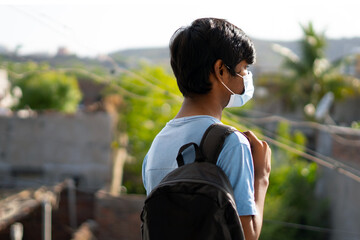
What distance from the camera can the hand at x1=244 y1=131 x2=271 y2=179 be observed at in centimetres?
127

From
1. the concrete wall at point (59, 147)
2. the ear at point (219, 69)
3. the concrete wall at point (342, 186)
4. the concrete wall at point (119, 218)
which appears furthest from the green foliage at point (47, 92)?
the ear at point (219, 69)

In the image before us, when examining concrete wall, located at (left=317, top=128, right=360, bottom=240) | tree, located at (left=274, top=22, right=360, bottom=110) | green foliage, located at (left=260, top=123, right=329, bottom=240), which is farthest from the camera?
tree, located at (left=274, top=22, right=360, bottom=110)

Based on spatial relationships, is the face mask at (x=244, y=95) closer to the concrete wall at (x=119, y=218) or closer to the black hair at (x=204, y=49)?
the black hair at (x=204, y=49)

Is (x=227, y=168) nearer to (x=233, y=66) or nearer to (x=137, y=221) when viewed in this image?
(x=233, y=66)

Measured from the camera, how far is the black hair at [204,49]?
1.26m

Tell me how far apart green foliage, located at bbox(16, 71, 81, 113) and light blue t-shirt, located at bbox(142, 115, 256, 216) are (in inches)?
1181

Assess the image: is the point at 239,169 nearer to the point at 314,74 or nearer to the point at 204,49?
the point at 204,49

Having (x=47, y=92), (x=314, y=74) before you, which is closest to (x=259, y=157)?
(x=314, y=74)

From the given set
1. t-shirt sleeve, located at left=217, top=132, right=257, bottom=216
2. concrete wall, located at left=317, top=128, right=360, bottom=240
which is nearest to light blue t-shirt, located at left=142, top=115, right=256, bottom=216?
t-shirt sleeve, located at left=217, top=132, right=257, bottom=216

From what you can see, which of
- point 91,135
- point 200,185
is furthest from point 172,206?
point 91,135

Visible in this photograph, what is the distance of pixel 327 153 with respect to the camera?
11.6 m

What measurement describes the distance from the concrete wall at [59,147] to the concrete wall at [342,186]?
675cm

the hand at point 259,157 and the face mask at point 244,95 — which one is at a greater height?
the face mask at point 244,95

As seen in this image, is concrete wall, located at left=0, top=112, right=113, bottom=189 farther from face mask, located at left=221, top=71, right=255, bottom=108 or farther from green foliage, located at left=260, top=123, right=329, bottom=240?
face mask, located at left=221, top=71, right=255, bottom=108
